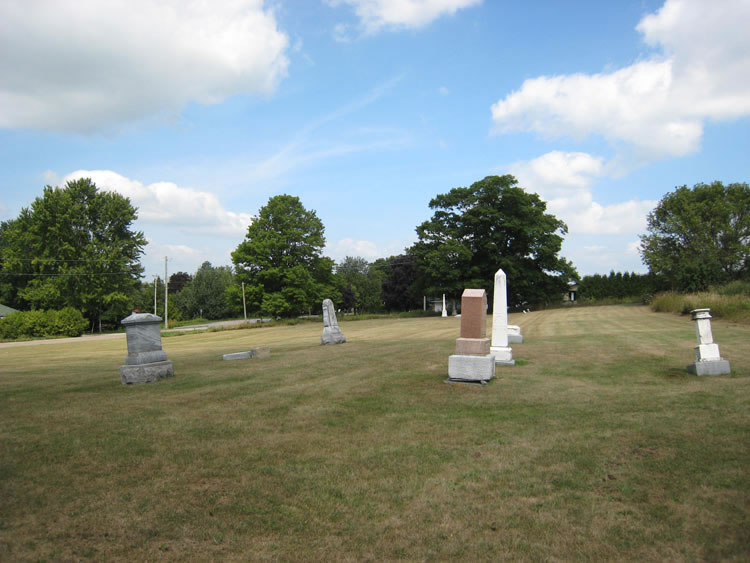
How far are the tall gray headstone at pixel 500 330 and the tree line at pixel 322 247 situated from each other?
109 ft

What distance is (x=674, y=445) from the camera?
5.57 m

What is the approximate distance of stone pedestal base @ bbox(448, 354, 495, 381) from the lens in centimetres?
968

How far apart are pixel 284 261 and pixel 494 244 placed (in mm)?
21642

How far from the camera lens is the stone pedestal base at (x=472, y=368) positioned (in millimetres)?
9680

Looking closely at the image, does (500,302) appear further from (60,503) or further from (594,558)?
(60,503)

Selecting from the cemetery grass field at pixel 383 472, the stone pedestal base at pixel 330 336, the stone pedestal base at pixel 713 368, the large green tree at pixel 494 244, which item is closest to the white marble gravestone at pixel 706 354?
the stone pedestal base at pixel 713 368

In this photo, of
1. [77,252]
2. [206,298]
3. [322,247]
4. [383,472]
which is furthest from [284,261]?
[383,472]

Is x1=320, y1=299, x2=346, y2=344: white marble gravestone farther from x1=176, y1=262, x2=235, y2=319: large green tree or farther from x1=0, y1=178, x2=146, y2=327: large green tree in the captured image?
x1=176, y1=262, x2=235, y2=319: large green tree

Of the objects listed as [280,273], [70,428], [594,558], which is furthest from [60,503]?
[280,273]

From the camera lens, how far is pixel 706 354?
9.71 meters

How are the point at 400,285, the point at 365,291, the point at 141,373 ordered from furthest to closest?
the point at 365,291
the point at 400,285
the point at 141,373

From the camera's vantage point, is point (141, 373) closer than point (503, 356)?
Yes

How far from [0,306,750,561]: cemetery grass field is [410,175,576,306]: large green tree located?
3782 centimetres

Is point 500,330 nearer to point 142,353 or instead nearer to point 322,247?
point 142,353
